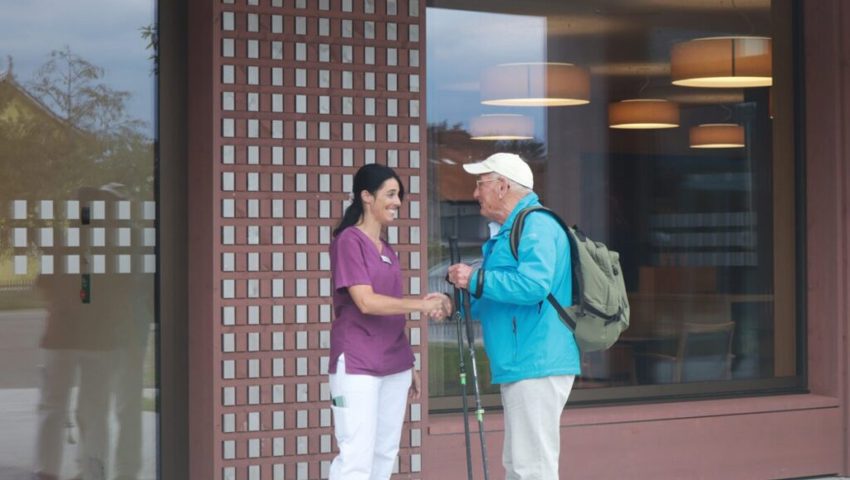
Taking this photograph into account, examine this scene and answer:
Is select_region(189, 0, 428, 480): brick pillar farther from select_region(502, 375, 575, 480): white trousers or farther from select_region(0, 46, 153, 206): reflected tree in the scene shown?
select_region(502, 375, 575, 480): white trousers

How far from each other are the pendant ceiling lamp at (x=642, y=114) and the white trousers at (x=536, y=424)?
3.40 meters

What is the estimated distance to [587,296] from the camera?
18.4 ft

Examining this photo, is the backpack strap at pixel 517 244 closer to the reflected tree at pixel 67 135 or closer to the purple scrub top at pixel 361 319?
the purple scrub top at pixel 361 319

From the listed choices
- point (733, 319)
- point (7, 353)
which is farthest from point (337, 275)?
point (733, 319)

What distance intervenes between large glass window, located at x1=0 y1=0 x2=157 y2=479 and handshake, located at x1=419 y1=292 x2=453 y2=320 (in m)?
2.03

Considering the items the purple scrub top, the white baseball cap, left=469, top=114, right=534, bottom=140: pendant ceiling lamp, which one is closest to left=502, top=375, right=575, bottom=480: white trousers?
the purple scrub top

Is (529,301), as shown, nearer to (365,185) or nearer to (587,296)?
(587,296)

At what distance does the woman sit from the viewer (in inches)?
219

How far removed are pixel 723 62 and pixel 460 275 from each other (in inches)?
161

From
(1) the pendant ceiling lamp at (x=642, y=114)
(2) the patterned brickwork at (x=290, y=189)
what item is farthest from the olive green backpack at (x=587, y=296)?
(1) the pendant ceiling lamp at (x=642, y=114)

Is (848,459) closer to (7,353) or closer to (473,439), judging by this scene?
(473,439)

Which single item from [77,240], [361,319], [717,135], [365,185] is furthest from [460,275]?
[717,135]

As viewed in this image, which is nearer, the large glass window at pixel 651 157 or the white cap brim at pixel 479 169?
the white cap brim at pixel 479 169

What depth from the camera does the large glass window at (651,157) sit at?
26.6 feet
